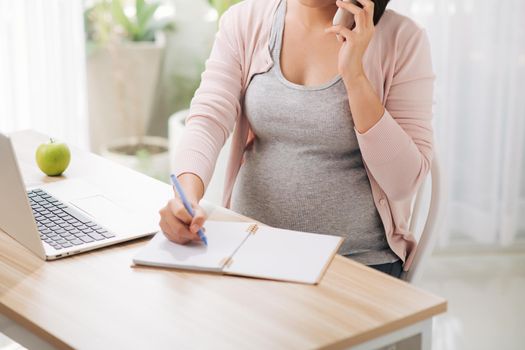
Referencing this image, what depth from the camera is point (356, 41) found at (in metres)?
1.55

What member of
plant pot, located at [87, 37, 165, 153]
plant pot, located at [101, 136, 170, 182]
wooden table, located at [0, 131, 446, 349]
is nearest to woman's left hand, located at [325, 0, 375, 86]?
wooden table, located at [0, 131, 446, 349]

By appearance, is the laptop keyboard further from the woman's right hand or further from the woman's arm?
the woman's arm

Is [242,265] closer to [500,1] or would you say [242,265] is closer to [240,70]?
[240,70]

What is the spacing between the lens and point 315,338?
1075 millimetres

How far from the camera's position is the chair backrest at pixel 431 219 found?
5.33ft

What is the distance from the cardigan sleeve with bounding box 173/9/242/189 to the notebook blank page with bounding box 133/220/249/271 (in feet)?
0.76

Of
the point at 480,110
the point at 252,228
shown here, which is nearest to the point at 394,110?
the point at 252,228

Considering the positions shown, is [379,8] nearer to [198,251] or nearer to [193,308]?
[198,251]

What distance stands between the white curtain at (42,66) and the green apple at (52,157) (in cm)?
128

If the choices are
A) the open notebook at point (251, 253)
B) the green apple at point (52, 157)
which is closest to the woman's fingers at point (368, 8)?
the open notebook at point (251, 253)

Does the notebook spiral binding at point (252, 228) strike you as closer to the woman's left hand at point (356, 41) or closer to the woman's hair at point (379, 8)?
the woman's left hand at point (356, 41)

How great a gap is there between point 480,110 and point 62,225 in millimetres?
1936

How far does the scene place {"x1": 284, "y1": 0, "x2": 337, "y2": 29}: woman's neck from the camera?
1724 mm

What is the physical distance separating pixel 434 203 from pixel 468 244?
1.57 meters
